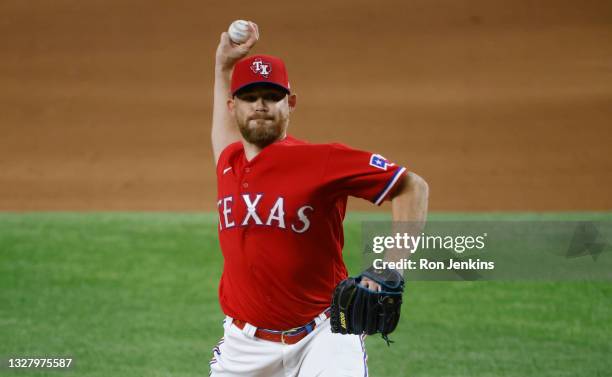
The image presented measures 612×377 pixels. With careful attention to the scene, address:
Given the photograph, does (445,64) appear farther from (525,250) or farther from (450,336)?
(450,336)

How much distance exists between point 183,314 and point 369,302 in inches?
206

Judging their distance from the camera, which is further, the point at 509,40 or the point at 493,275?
the point at 509,40

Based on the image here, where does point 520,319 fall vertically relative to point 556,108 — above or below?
below

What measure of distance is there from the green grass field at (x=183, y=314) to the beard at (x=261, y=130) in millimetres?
3268

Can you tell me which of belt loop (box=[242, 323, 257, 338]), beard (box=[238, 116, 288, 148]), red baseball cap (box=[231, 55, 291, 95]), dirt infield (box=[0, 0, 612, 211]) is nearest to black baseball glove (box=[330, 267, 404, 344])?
belt loop (box=[242, 323, 257, 338])

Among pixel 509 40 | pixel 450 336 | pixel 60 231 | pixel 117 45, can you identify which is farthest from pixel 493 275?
pixel 117 45

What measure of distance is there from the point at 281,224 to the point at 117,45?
15.2 m

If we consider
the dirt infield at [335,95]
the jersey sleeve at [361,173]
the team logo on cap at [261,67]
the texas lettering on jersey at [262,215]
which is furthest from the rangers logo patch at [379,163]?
the dirt infield at [335,95]

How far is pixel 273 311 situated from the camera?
12.7ft

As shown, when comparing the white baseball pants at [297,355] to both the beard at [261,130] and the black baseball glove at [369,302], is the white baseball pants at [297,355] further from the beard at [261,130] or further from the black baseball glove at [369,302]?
the beard at [261,130]

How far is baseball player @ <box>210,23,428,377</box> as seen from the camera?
3.72 metres

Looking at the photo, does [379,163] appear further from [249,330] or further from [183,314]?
[183,314]

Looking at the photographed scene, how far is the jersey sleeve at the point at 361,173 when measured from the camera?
11.9 ft

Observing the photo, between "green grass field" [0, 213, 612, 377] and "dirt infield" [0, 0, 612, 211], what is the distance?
3.99m
